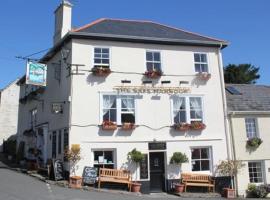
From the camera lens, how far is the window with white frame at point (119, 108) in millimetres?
19953

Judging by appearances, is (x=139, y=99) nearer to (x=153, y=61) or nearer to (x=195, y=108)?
(x=153, y=61)

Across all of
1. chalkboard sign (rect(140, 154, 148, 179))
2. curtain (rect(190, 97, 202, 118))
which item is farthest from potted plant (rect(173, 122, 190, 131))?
chalkboard sign (rect(140, 154, 148, 179))

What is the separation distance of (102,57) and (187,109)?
5577 mm

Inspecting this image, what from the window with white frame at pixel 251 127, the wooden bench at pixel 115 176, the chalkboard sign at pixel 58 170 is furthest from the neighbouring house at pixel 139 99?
the window with white frame at pixel 251 127

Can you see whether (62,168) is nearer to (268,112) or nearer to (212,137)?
(212,137)

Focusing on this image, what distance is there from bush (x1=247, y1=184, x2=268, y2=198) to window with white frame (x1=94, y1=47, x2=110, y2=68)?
34.2 feet

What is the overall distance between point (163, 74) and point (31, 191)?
31.5ft

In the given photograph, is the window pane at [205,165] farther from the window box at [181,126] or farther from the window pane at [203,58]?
the window pane at [203,58]

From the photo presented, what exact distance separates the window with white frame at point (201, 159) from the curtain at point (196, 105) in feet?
6.42

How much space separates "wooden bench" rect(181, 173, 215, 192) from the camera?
19.9m

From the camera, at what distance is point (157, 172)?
2028 cm

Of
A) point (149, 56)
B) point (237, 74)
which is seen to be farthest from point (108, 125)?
point (237, 74)

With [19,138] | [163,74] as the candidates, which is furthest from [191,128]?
[19,138]

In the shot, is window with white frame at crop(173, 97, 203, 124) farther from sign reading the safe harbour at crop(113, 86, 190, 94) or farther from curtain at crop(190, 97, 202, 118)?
sign reading the safe harbour at crop(113, 86, 190, 94)
